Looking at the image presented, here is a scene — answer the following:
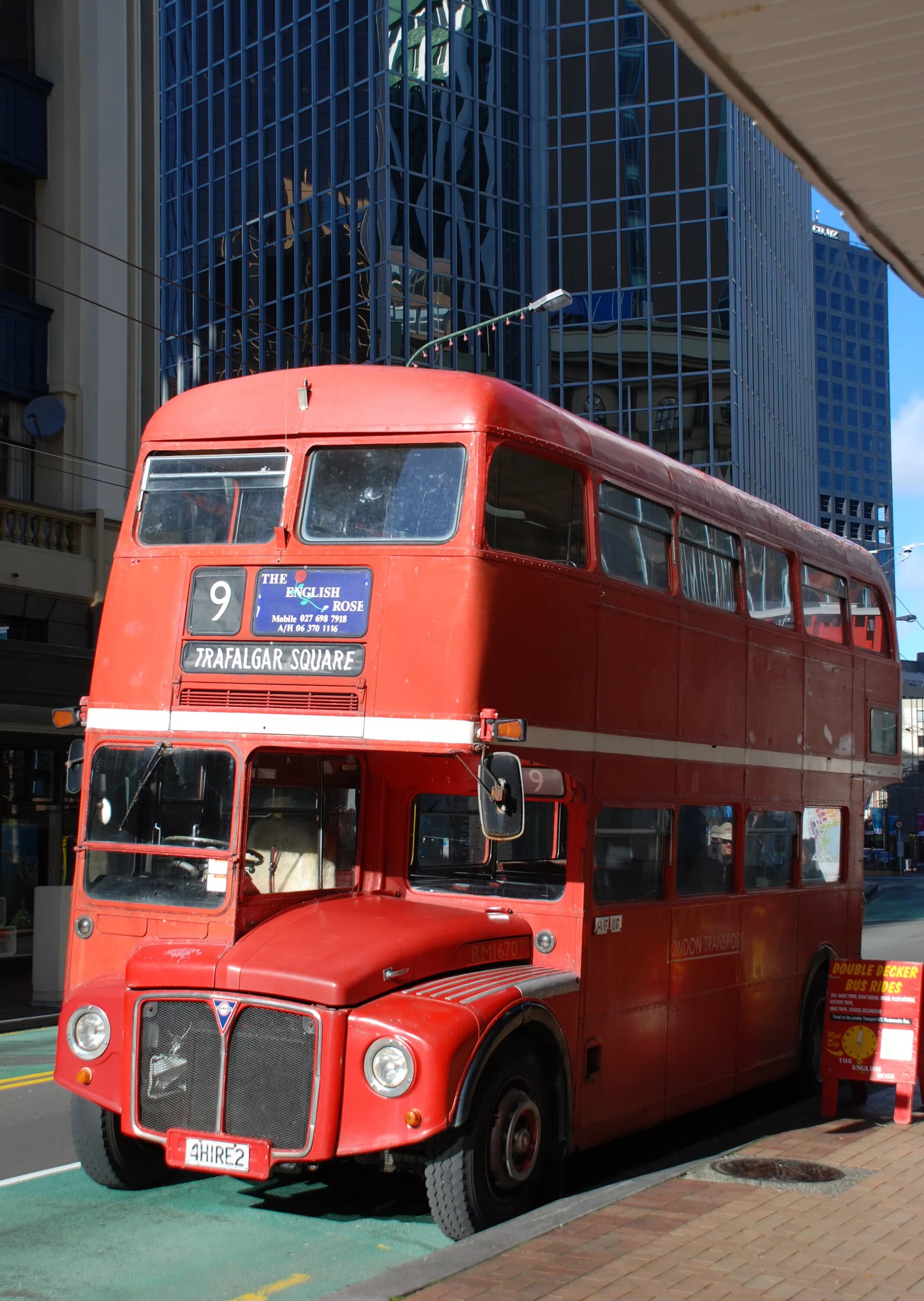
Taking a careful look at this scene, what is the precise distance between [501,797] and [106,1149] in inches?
117

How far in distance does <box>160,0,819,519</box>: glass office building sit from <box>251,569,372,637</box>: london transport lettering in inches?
1643

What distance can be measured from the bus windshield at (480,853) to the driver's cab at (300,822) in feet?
1.35

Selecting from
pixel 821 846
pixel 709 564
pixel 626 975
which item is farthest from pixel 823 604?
pixel 626 975

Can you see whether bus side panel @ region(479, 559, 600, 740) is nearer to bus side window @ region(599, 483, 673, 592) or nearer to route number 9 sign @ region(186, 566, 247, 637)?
bus side window @ region(599, 483, 673, 592)

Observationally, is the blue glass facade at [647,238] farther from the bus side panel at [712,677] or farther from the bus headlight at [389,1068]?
the bus headlight at [389,1068]

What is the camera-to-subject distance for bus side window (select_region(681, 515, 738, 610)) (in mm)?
9688

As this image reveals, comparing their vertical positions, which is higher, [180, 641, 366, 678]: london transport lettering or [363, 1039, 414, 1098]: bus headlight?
[180, 641, 366, 678]: london transport lettering

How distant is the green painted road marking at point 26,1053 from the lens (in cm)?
1241

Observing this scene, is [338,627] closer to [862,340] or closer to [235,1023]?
[235,1023]

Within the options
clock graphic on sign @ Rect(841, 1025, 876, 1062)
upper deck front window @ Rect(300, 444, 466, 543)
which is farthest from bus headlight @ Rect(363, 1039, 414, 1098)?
clock graphic on sign @ Rect(841, 1025, 876, 1062)

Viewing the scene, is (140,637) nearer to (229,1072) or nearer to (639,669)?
(229,1072)

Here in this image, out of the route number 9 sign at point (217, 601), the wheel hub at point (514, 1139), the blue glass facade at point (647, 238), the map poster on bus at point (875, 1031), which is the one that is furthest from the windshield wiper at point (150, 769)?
the blue glass facade at point (647, 238)

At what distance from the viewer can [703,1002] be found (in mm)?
9797

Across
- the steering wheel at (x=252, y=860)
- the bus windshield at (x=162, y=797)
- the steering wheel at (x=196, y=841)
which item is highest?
the bus windshield at (x=162, y=797)
